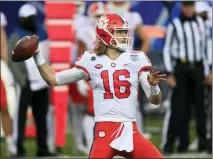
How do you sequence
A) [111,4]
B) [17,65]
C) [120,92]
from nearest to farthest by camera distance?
[120,92] < [17,65] < [111,4]

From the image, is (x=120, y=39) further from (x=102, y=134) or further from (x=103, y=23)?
(x=102, y=134)

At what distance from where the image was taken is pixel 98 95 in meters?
6.50

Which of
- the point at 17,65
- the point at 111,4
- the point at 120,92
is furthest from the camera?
the point at 111,4

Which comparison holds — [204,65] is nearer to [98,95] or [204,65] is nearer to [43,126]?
[43,126]

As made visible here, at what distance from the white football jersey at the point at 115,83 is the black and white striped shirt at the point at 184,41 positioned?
11.4ft

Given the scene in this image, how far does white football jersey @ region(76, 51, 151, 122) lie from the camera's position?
253 inches

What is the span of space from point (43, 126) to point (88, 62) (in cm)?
359

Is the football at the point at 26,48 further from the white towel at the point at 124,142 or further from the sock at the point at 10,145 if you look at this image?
the sock at the point at 10,145

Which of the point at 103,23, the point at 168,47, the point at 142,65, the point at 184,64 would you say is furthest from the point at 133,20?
the point at 142,65

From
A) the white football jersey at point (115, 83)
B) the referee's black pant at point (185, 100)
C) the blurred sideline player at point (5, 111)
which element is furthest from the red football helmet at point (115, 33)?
the referee's black pant at point (185, 100)

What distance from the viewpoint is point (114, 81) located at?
6.45 meters

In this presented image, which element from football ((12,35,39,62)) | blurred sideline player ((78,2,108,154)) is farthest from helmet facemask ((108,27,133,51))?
blurred sideline player ((78,2,108,154))

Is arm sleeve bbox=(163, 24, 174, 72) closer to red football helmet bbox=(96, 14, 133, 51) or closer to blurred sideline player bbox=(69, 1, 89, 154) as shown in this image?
blurred sideline player bbox=(69, 1, 89, 154)

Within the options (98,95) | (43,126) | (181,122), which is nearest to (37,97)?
(43,126)
